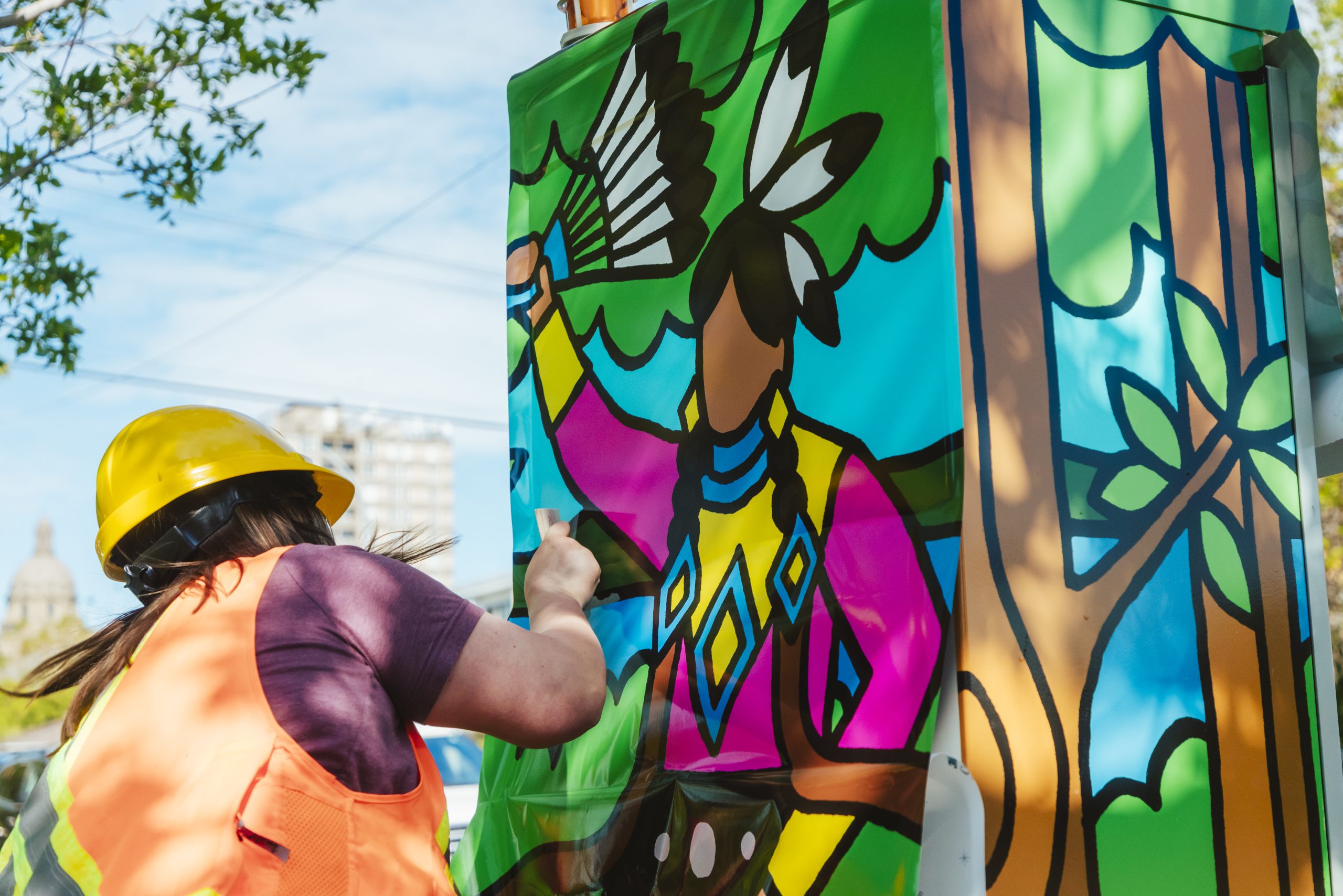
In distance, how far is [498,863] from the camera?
2.48 meters

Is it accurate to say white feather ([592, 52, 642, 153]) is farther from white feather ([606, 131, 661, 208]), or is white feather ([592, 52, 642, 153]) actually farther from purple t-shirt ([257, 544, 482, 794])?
purple t-shirt ([257, 544, 482, 794])

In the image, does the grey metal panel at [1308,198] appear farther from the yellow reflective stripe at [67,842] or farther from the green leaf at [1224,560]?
the yellow reflective stripe at [67,842]

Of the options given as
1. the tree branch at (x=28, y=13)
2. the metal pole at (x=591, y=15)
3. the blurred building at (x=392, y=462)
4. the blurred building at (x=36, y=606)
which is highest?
the blurred building at (x=392, y=462)

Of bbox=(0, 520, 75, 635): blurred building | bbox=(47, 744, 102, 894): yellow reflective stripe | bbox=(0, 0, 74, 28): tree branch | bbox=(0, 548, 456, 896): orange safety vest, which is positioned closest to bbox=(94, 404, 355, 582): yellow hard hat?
bbox=(0, 548, 456, 896): orange safety vest

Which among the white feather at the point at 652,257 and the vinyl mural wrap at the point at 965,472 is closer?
the vinyl mural wrap at the point at 965,472

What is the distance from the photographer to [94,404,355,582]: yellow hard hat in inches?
78.1

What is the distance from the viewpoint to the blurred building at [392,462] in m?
60.2

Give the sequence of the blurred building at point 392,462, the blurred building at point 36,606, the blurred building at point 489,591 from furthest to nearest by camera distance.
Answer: the blurred building at point 392,462 < the blurred building at point 36,606 < the blurred building at point 489,591

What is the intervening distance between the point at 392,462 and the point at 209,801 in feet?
256

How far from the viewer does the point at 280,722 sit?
165cm

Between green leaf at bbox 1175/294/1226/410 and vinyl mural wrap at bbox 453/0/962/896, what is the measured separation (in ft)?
1.52

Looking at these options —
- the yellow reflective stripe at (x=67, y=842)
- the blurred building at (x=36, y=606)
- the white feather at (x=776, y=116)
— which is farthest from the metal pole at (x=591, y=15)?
the blurred building at (x=36, y=606)

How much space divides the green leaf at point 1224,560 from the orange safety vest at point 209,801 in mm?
1261

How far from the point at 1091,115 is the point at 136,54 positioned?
3546mm
